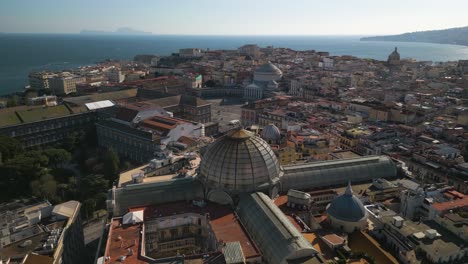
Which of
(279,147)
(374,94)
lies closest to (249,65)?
(374,94)

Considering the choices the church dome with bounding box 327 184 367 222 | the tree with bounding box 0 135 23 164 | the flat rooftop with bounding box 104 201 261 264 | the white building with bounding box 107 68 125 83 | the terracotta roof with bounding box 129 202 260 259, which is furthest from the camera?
the white building with bounding box 107 68 125 83

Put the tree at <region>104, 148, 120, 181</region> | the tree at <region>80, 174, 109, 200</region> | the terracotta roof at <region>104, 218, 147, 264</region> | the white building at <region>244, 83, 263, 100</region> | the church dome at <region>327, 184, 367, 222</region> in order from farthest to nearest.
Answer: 1. the white building at <region>244, 83, 263, 100</region>
2. the tree at <region>104, 148, 120, 181</region>
3. the tree at <region>80, 174, 109, 200</region>
4. the church dome at <region>327, 184, 367, 222</region>
5. the terracotta roof at <region>104, 218, 147, 264</region>

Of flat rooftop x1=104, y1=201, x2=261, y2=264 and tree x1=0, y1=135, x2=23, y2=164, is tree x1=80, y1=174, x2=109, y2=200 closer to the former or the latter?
tree x1=0, y1=135, x2=23, y2=164

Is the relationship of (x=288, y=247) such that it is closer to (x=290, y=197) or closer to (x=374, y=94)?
(x=290, y=197)

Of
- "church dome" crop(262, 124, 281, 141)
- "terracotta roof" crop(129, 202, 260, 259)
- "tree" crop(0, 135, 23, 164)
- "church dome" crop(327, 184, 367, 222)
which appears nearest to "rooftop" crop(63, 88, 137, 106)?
"tree" crop(0, 135, 23, 164)

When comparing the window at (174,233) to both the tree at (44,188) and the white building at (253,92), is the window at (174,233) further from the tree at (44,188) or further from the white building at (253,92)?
the white building at (253,92)
